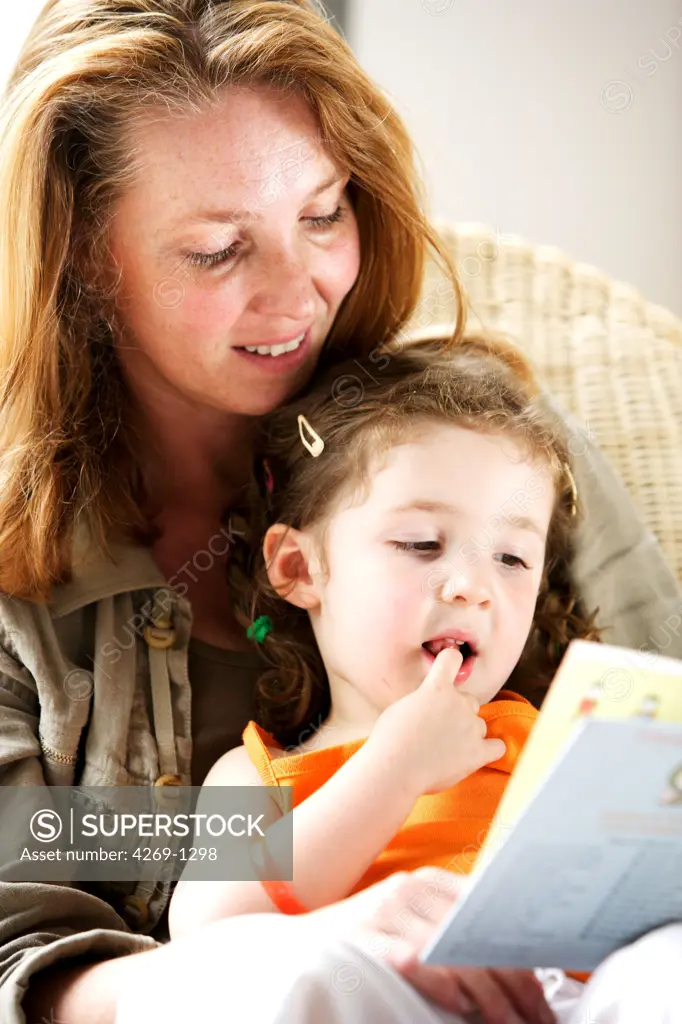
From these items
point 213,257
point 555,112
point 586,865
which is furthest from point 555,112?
point 586,865

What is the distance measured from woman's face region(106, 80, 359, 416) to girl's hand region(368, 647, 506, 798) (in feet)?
1.18

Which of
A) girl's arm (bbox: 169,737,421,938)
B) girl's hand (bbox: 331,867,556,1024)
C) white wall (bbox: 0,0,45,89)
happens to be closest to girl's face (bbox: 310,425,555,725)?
girl's arm (bbox: 169,737,421,938)

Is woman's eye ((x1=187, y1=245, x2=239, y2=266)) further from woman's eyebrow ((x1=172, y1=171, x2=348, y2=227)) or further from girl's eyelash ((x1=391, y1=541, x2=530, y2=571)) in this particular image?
girl's eyelash ((x1=391, y1=541, x2=530, y2=571))

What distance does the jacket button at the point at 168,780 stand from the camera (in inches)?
44.2

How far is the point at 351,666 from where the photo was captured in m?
1.09

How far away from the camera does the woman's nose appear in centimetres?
113

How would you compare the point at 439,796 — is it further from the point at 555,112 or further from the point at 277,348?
the point at 555,112

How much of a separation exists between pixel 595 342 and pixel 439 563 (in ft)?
1.95

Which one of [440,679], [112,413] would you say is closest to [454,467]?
[440,679]

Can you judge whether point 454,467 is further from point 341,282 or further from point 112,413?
point 112,413

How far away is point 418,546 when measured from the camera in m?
1.06

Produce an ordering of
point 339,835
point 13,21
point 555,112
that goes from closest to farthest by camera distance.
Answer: point 339,835, point 13,21, point 555,112

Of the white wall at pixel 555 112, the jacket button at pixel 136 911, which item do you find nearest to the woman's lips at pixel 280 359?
the jacket button at pixel 136 911

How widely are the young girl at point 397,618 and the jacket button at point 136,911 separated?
10cm
